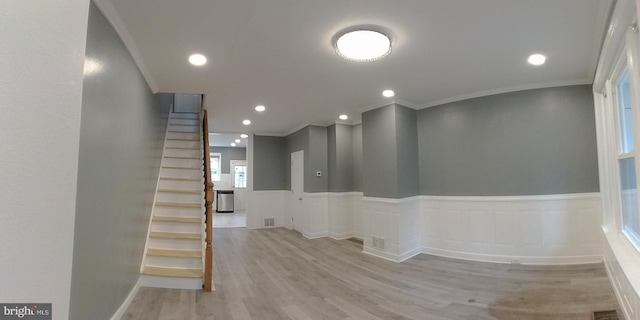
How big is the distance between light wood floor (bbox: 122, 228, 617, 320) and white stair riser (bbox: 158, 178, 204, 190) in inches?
47.5

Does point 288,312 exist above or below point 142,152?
below

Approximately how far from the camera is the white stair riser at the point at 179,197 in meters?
4.05

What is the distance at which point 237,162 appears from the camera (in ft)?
35.3

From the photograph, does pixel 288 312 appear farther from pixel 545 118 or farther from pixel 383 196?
pixel 545 118

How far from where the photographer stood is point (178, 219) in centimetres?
368

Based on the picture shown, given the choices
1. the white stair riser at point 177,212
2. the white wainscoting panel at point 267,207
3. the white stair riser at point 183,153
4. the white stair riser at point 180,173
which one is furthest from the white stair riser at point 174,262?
the white wainscoting panel at point 267,207

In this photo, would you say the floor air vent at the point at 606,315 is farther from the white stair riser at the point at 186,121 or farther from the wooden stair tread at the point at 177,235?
the white stair riser at the point at 186,121

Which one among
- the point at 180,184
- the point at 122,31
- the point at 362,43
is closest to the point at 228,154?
the point at 180,184

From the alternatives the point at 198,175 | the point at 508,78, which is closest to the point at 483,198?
the point at 508,78

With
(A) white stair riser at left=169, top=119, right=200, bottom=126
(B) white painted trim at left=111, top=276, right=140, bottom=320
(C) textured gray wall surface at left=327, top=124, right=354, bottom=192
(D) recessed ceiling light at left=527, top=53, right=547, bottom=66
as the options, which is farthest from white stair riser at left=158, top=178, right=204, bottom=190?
(D) recessed ceiling light at left=527, top=53, right=547, bottom=66

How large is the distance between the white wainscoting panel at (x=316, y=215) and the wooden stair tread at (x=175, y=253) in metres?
2.93

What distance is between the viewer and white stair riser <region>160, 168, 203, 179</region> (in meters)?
4.45

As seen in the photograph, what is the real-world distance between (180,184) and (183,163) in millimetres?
506

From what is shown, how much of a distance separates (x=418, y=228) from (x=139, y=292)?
3.95 m
